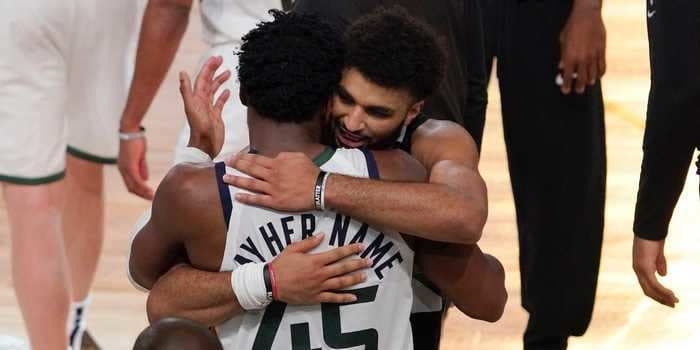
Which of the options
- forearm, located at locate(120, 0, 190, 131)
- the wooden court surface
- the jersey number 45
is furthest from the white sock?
the jersey number 45

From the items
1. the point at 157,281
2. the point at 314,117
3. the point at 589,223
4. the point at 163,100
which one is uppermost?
the point at 314,117

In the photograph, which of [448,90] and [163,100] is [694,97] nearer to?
[448,90]

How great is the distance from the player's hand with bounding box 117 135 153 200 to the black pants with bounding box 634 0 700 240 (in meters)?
1.78

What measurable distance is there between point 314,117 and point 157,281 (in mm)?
421

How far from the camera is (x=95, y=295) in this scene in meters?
5.00

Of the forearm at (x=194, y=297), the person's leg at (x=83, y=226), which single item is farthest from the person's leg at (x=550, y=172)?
the forearm at (x=194, y=297)

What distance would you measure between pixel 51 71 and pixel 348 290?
1.81 m

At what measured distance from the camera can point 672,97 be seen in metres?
2.79

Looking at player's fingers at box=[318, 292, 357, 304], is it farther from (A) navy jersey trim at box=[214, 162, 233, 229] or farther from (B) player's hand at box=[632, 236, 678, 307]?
(B) player's hand at box=[632, 236, 678, 307]

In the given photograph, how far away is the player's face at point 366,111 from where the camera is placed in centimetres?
246

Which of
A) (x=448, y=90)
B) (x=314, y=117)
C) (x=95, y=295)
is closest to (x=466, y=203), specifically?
(x=314, y=117)

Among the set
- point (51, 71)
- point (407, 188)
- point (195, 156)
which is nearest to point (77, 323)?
point (51, 71)

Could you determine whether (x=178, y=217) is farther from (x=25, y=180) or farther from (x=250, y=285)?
(x=25, y=180)

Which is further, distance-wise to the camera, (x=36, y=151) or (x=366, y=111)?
(x=36, y=151)
